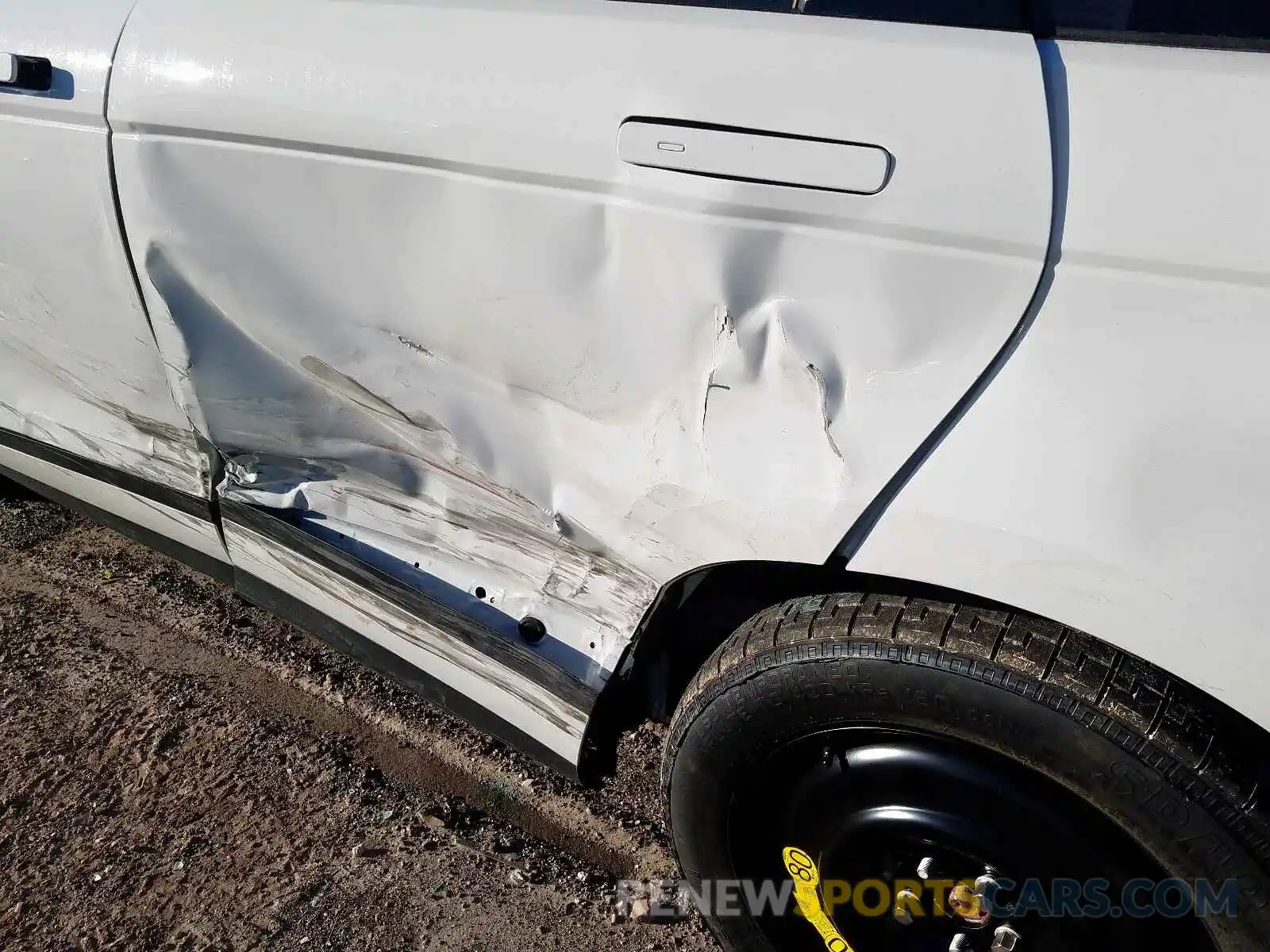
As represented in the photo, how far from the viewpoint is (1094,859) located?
1363 mm

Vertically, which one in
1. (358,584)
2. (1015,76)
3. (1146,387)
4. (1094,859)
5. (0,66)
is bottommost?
(358,584)

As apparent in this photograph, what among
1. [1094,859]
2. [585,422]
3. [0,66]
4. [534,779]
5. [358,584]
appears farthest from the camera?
[534,779]

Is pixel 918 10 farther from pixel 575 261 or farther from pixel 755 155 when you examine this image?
pixel 575 261

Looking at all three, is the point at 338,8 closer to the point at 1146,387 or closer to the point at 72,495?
the point at 1146,387

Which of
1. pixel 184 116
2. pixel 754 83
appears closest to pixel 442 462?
pixel 184 116

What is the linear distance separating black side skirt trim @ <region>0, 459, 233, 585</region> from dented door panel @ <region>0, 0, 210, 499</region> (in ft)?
0.39

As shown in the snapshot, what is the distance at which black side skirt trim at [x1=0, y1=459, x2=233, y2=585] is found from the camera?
218cm

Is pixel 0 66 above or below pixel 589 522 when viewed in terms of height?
above

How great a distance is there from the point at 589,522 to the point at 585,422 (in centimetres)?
18

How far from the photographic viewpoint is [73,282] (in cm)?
185

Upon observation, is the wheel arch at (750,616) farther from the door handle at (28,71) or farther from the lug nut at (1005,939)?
the door handle at (28,71)

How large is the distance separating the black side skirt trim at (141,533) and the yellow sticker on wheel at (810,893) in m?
1.34

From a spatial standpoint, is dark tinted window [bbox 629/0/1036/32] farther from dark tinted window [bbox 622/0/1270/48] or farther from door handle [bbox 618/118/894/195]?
door handle [bbox 618/118/894/195]

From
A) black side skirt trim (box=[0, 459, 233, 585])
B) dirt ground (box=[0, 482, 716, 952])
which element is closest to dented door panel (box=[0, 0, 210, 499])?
black side skirt trim (box=[0, 459, 233, 585])
